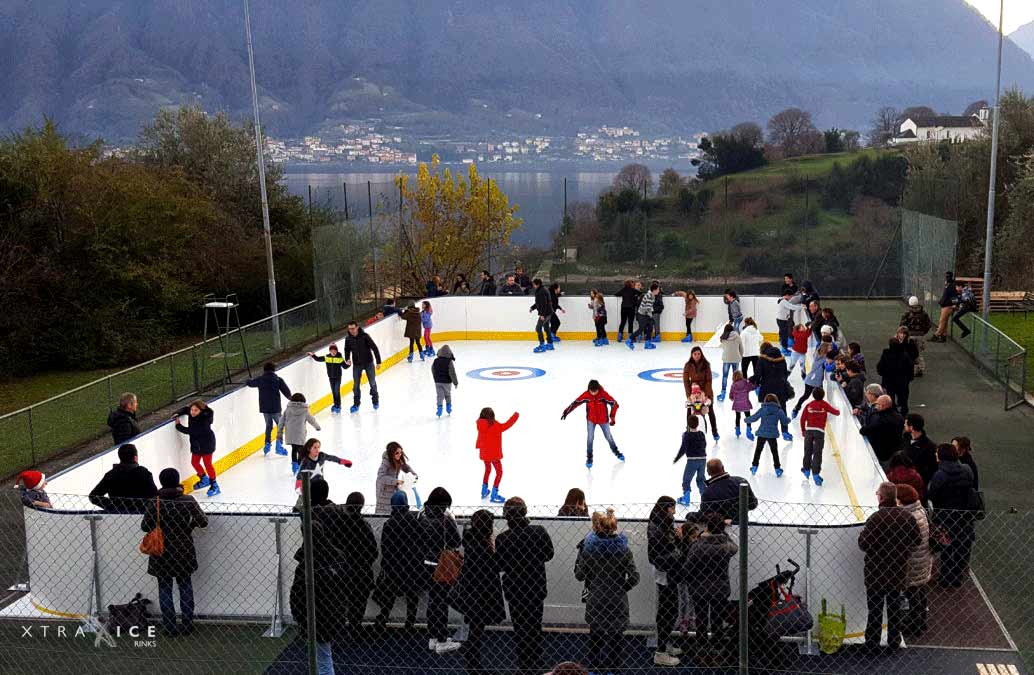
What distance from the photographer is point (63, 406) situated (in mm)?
16266

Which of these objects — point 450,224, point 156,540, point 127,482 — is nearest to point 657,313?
point 127,482

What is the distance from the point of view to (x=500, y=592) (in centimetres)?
843

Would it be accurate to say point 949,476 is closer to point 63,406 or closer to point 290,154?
point 63,406

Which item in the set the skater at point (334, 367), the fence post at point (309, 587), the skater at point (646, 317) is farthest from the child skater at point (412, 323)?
the fence post at point (309, 587)

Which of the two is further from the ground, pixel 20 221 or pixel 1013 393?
pixel 20 221

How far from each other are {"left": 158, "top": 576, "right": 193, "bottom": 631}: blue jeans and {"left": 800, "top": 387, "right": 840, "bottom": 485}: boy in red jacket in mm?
7589

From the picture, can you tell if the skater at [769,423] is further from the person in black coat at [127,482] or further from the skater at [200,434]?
the person in black coat at [127,482]

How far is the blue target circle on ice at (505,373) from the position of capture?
22.2 meters

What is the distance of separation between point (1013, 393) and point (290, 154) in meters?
136

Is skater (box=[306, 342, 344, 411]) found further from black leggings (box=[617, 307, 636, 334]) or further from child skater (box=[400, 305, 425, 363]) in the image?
black leggings (box=[617, 307, 636, 334])

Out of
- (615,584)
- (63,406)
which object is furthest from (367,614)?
(63,406)

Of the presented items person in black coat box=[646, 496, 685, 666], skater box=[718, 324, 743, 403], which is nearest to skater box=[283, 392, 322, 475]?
skater box=[718, 324, 743, 403]

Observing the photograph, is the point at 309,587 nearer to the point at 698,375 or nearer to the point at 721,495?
the point at 721,495

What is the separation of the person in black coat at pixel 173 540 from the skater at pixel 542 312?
15.3 m
